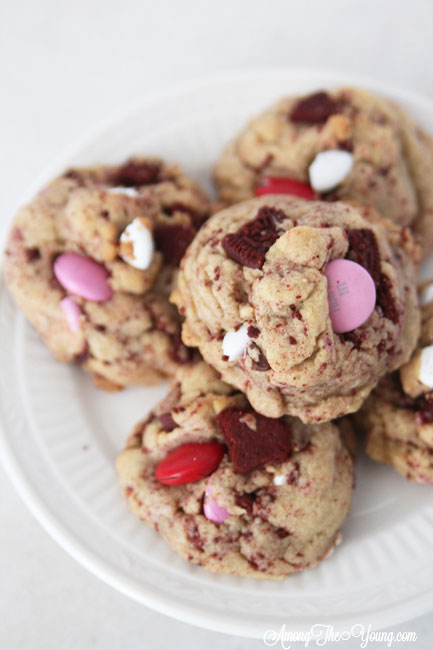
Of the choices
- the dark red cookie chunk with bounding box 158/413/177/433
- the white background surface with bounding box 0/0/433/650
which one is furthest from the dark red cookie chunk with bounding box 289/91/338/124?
the dark red cookie chunk with bounding box 158/413/177/433

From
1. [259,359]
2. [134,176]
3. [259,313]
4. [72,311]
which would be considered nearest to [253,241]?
[259,313]

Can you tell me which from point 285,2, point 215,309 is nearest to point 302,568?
point 215,309

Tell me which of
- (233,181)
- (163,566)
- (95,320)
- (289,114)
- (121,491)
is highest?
(289,114)

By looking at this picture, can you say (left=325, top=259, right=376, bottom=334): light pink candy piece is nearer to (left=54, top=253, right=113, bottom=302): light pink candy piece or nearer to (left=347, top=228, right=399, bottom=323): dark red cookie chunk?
(left=347, top=228, right=399, bottom=323): dark red cookie chunk

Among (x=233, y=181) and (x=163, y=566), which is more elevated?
(x=233, y=181)

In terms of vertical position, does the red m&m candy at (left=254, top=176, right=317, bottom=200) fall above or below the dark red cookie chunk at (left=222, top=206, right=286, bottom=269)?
below

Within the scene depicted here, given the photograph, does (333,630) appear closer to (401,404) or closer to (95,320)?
(401,404)

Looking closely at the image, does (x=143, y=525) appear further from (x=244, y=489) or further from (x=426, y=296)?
(x=426, y=296)
